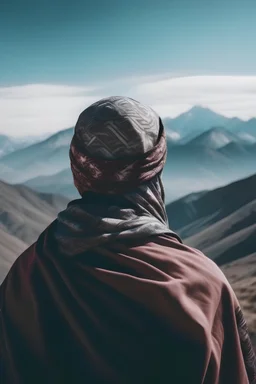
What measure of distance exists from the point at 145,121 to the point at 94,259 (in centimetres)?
69

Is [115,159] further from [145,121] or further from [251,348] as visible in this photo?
[251,348]

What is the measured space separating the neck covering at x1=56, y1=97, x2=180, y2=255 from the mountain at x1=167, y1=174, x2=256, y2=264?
51.2 meters

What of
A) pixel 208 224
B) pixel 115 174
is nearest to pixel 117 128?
pixel 115 174

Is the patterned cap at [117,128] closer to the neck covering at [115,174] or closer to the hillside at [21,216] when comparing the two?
the neck covering at [115,174]

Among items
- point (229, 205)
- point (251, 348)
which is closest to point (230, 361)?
→ point (251, 348)

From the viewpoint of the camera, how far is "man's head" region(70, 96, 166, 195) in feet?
8.67

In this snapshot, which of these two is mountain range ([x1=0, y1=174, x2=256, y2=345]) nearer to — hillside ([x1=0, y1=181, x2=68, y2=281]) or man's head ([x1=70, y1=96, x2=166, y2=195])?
hillside ([x1=0, y1=181, x2=68, y2=281])

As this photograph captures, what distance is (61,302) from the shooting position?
8.48 feet

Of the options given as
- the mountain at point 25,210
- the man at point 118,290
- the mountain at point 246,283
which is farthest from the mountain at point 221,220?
the man at point 118,290

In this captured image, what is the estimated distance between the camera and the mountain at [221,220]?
2200 inches

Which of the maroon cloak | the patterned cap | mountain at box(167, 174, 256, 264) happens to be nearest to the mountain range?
mountain at box(167, 174, 256, 264)

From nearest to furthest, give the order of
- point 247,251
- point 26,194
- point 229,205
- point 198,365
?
point 198,365 → point 247,251 → point 229,205 → point 26,194

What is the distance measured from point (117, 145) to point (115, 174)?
0.14m

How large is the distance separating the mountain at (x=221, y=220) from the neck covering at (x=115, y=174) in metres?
51.2
